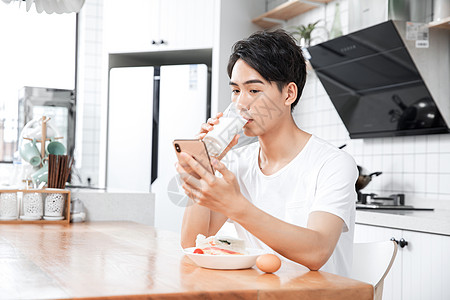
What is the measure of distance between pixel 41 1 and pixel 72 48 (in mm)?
3557

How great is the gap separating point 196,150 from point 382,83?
2.25 meters

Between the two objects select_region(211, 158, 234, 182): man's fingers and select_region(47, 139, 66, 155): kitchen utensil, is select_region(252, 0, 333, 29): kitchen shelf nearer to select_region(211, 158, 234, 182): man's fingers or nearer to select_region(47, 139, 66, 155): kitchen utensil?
select_region(47, 139, 66, 155): kitchen utensil

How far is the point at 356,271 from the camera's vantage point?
1.63 metres

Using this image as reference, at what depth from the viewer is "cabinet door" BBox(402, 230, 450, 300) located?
2264 mm

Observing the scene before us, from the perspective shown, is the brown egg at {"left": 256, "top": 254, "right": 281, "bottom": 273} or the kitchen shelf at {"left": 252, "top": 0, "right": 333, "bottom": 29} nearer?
the brown egg at {"left": 256, "top": 254, "right": 281, "bottom": 273}

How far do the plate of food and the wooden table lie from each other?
2 centimetres

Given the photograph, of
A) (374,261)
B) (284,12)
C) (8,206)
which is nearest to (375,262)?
(374,261)

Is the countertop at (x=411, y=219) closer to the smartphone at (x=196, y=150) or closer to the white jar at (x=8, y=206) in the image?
the smartphone at (x=196, y=150)

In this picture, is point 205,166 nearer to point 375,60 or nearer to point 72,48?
point 375,60

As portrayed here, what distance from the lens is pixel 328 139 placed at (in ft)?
12.3

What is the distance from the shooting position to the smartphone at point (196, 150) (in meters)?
A: 1.07

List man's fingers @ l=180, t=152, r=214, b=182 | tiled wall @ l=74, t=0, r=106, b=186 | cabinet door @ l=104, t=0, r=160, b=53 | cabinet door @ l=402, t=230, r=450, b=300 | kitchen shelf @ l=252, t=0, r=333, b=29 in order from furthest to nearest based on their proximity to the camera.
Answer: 1. tiled wall @ l=74, t=0, r=106, b=186
2. cabinet door @ l=104, t=0, r=160, b=53
3. kitchen shelf @ l=252, t=0, r=333, b=29
4. cabinet door @ l=402, t=230, r=450, b=300
5. man's fingers @ l=180, t=152, r=214, b=182

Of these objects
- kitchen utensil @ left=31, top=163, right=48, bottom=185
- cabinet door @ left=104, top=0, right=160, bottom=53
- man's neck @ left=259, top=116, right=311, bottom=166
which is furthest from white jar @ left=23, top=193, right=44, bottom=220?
cabinet door @ left=104, top=0, right=160, bottom=53

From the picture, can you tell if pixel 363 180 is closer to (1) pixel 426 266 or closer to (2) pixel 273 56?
(1) pixel 426 266
